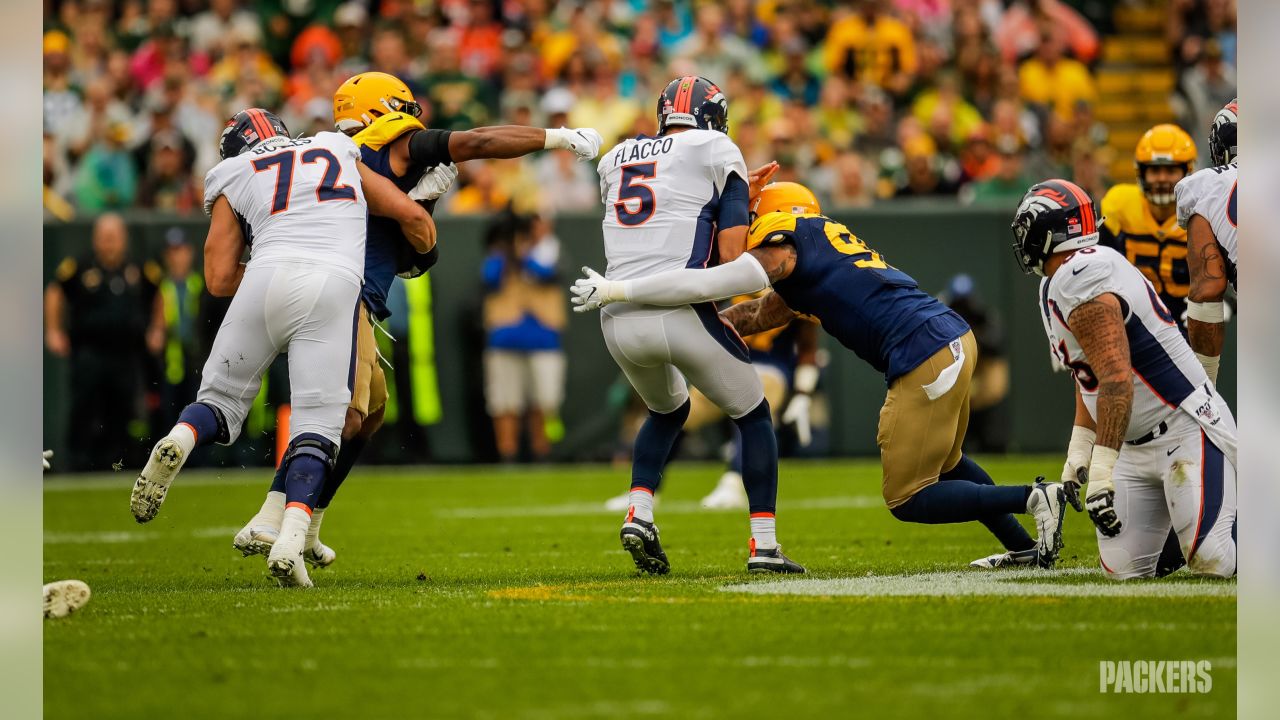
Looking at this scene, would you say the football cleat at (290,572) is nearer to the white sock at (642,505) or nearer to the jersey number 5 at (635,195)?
the white sock at (642,505)

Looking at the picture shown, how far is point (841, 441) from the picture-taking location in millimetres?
14570

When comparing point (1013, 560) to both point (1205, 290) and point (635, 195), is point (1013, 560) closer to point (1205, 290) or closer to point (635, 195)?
point (1205, 290)

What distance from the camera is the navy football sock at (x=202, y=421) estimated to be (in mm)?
6309

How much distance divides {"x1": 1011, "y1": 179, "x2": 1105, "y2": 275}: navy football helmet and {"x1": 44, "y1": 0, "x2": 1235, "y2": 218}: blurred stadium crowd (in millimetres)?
7756

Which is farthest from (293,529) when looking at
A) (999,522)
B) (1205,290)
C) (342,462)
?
(1205,290)

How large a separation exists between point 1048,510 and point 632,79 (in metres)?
10.1

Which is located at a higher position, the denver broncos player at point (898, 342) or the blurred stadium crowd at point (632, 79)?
the blurred stadium crowd at point (632, 79)

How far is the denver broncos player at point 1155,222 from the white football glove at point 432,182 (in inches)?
122

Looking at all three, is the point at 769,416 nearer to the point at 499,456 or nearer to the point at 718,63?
the point at 499,456

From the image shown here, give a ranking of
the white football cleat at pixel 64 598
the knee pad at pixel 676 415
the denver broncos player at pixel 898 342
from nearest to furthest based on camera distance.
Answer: the white football cleat at pixel 64 598 < the denver broncos player at pixel 898 342 < the knee pad at pixel 676 415

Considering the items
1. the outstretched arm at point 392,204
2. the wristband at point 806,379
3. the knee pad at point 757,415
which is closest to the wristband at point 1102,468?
the knee pad at point 757,415

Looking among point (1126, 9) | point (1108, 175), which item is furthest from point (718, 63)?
point (1126, 9)

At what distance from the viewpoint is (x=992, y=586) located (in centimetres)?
597

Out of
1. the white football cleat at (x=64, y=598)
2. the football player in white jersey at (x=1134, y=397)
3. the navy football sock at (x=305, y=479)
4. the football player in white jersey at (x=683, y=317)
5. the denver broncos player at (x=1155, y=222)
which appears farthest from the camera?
the denver broncos player at (x=1155, y=222)
